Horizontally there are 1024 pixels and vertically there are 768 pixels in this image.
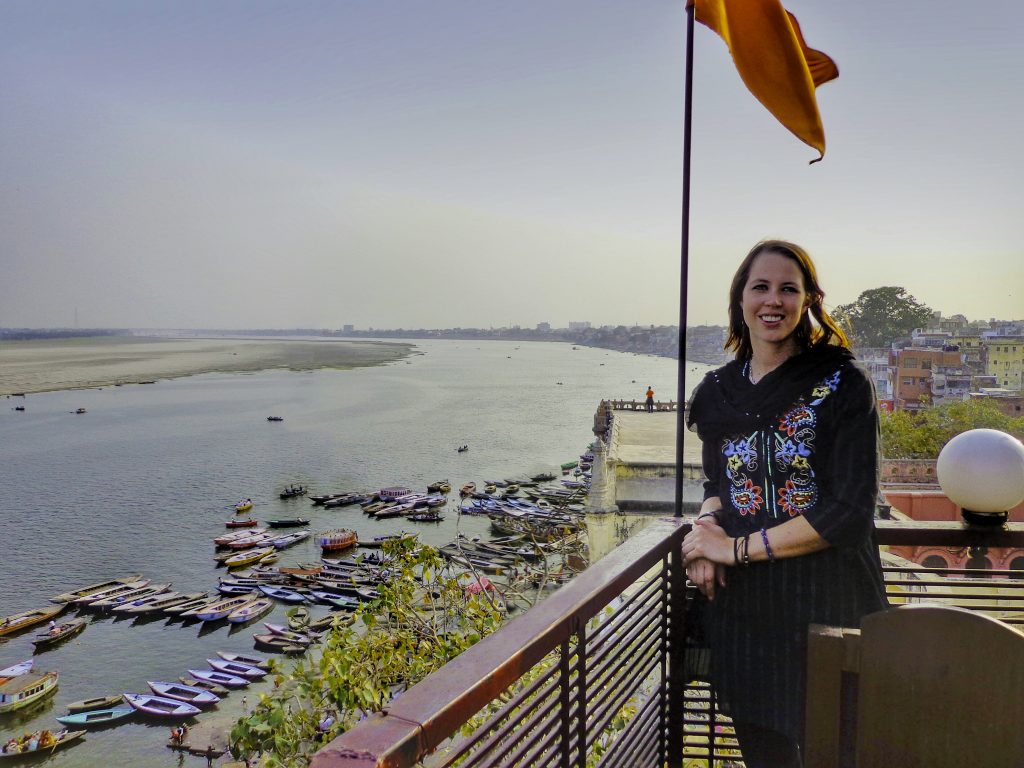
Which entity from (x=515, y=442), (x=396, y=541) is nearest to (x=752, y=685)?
(x=396, y=541)

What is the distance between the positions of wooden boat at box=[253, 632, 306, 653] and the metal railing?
14.9m

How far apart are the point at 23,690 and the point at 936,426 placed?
82.3 ft

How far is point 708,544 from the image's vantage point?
1676 millimetres

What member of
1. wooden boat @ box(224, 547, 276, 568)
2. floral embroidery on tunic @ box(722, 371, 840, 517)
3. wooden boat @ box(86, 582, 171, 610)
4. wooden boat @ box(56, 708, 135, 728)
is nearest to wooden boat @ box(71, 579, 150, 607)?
wooden boat @ box(86, 582, 171, 610)

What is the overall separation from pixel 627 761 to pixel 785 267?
1230mm

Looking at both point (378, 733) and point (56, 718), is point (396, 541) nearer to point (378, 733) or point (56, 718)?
point (378, 733)

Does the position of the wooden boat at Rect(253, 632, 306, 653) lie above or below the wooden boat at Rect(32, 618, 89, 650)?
below

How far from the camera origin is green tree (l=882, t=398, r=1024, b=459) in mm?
22094

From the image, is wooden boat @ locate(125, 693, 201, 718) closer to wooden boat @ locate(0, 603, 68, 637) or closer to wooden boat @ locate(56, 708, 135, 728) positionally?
wooden boat @ locate(56, 708, 135, 728)

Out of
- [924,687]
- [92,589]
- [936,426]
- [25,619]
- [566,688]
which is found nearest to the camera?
[924,687]

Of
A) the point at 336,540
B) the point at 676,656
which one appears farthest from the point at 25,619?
the point at 676,656

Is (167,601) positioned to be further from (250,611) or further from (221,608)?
(250,611)

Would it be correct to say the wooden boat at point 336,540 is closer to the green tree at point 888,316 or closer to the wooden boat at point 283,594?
the wooden boat at point 283,594

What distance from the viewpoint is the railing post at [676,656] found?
186cm
